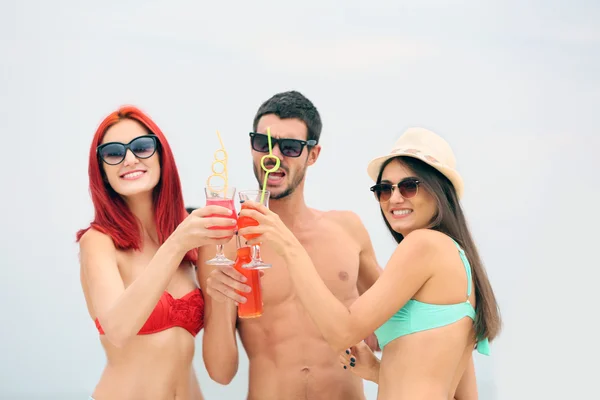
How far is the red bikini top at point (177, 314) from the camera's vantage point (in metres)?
3.13

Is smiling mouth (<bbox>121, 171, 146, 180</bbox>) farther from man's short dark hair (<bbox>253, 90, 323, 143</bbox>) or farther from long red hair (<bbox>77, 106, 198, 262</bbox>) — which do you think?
man's short dark hair (<bbox>253, 90, 323, 143</bbox>)

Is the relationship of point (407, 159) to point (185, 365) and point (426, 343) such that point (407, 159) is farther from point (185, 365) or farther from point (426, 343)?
point (185, 365)

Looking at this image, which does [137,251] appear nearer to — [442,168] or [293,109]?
[293,109]

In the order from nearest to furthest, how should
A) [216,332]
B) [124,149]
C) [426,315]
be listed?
[426,315] < [124,149] < [216,332]

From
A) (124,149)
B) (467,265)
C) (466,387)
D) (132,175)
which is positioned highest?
(124,149)

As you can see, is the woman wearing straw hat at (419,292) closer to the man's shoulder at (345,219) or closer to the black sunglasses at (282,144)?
the black sunglasses at (282,144)

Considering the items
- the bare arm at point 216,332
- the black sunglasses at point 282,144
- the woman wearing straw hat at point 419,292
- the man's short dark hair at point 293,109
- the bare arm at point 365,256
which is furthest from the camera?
the bare arm at point 365,256

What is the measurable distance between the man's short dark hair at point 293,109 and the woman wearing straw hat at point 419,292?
789 millimetres

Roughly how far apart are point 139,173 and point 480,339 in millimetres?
1666

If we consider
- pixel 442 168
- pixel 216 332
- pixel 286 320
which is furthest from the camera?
pixel 286 320

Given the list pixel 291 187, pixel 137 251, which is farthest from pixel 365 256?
pixel 137 251

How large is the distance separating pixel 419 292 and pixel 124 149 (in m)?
1.46

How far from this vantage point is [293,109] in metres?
3.56

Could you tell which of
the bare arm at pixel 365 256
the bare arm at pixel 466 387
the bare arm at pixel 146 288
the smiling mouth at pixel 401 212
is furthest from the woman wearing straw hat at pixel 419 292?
the bare arm at pixel 365 256
